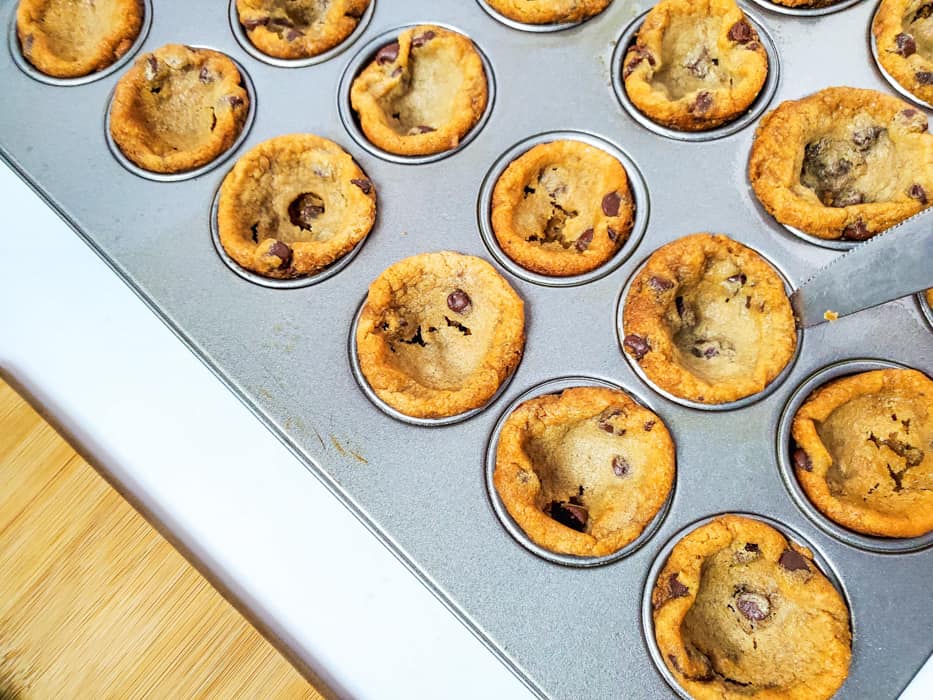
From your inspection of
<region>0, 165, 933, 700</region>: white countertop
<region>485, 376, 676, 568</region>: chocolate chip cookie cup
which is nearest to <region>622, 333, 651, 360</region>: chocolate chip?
<region>485, 376, 676, 568</region>: chocolate chip cookie cup

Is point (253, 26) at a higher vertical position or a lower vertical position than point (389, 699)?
higher

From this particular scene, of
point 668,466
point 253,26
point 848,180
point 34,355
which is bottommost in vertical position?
point 668,466

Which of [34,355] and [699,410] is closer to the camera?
[699,410]

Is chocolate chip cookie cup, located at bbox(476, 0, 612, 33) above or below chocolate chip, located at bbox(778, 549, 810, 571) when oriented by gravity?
above

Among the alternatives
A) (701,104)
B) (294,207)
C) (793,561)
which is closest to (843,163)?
(701,104)

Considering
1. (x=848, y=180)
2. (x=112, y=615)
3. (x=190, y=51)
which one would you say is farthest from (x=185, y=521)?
(x=848, y=180)

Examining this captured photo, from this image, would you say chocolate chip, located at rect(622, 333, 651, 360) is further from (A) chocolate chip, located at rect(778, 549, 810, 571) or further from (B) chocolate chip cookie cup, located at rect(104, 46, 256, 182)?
(B) chocolate chip cookie cup, located at rect(104, 46, 256, 182)

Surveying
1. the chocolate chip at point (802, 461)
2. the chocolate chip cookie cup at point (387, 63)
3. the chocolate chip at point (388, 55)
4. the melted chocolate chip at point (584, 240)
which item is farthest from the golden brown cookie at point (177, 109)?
the chocolate chip at point (802, 461)

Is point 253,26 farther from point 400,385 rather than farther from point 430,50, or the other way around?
point 400,385
